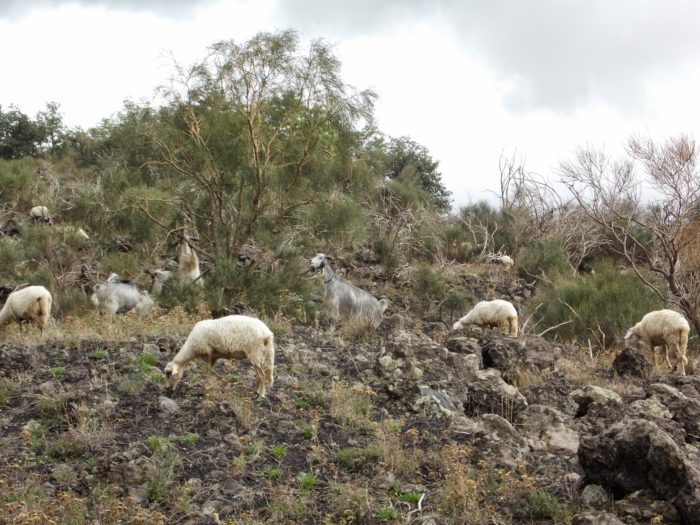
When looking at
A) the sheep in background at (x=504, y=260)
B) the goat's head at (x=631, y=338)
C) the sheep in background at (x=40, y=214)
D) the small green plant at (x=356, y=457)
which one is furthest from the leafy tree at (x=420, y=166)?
the small green plant at (x=356, y=457)

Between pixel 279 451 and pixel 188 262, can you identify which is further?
pixel 188 262

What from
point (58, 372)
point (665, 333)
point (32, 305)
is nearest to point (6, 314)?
point (32, 305)

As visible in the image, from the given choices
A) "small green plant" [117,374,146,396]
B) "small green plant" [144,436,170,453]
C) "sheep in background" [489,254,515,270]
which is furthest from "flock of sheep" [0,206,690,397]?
"sheep in background" [489,254,515,270]

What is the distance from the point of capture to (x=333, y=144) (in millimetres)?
16484

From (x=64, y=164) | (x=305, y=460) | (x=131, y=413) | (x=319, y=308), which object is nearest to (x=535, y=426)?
(x=305, y=460)

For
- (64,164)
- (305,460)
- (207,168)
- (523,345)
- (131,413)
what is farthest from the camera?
(64,164)

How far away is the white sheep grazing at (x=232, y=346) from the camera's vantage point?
750cm

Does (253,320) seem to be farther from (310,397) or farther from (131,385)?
(131,385)

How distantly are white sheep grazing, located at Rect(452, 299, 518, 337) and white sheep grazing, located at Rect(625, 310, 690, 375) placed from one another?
2.22 metres

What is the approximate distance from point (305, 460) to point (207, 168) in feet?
35.0

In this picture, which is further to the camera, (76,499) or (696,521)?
(76,499)

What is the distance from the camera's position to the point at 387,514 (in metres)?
5.60

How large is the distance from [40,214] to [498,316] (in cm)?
1678

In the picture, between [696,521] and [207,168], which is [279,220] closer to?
[207,168]
